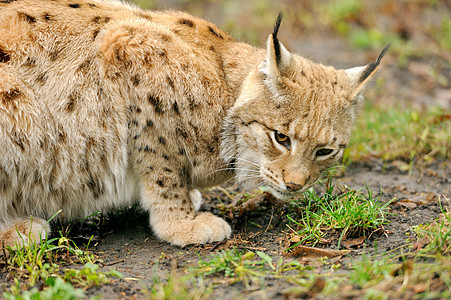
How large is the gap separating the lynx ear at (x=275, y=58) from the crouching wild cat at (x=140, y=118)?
1cm

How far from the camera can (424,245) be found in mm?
3664

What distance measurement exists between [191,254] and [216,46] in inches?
76.1

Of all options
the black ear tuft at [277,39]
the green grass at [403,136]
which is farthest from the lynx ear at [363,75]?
the green grass at [403,136]

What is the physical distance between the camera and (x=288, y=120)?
14.4ft

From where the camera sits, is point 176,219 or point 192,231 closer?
point 192,231

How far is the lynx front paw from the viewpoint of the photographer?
14.8 ft

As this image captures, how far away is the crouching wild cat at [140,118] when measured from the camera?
428 cm

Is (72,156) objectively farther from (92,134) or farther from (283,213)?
(283,213)

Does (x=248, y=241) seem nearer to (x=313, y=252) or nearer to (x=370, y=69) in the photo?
(x=313, y=252)

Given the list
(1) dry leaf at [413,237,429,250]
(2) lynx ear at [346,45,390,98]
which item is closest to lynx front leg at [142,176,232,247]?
(1) dry leaf at [413,237,429,250]

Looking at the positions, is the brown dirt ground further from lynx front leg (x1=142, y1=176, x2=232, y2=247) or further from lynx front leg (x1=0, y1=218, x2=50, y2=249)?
lynx front leg (x1=0, y1=218, x2=50, y2=249)

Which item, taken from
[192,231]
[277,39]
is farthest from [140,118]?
[277,39]

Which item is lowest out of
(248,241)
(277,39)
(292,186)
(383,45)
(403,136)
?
(248,241)

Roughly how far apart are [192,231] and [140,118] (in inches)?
41.9
